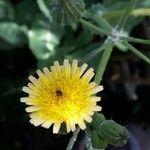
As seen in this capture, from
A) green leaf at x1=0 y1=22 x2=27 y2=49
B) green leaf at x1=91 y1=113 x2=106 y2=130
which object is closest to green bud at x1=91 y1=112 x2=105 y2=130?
green leaf at x1=91 y1=113 x2=106 y2=130

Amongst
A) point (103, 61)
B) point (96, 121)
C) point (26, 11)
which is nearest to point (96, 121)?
point (96, 121)

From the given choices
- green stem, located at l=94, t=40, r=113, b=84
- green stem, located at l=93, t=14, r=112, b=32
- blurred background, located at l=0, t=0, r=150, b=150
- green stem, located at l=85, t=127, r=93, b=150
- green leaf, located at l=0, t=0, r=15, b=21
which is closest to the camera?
green stem, located at l=85, t=127, r=93, b=150

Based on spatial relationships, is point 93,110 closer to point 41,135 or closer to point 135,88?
point 41,135

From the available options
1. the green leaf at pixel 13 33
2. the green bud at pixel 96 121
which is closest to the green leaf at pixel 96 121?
the green bud at pixel 96 121

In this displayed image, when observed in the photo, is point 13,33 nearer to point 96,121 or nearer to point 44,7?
point 44,7

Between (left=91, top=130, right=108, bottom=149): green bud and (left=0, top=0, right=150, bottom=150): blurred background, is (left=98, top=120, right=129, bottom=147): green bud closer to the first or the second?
(left=91, top=130, right=108, bottom=149): green bud
